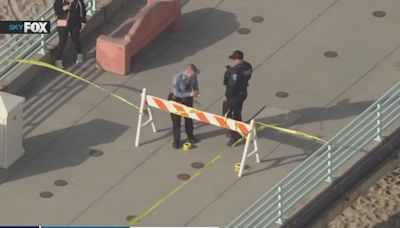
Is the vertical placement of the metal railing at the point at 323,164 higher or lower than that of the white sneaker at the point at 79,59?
higher

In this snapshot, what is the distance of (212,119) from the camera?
33.2 m

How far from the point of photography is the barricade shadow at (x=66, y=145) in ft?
110

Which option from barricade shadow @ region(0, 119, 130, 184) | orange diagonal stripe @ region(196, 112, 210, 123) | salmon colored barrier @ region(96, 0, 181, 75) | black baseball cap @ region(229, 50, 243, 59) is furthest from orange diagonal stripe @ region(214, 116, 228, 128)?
salmon colored barrier @ region(96, 0, 181, 75)

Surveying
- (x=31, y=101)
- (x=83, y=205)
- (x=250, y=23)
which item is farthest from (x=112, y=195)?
(x=250, y=23)

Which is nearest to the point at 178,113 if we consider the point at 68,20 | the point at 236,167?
the point at 236,167

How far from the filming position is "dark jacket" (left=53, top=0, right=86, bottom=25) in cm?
3547

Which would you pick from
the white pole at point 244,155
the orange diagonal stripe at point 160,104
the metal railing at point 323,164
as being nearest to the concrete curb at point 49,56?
the orange diagonal stripe at point 160,104

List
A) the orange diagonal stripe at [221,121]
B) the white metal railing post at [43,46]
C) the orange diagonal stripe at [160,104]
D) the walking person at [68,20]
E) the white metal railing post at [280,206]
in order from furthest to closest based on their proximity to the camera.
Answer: the white metal railing post at [43,46] < the walking person at [68,20] < the orange diagonal stripe at [160,104] < the orange diagonal stripe at [221,121] < the white metal railing post at [280,206]

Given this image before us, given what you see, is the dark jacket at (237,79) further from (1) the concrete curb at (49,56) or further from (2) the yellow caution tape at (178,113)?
(1) the concrete curb at (49,56)

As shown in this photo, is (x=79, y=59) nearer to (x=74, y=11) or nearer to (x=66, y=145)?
(x=74, y=11)

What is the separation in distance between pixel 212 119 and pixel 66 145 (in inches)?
101

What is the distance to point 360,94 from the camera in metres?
35.1

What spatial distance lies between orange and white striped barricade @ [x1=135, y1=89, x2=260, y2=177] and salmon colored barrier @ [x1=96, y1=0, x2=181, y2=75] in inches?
83.2

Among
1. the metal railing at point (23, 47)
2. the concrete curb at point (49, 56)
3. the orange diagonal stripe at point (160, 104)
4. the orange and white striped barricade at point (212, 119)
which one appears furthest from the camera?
the metal railing at point (23, 47)
